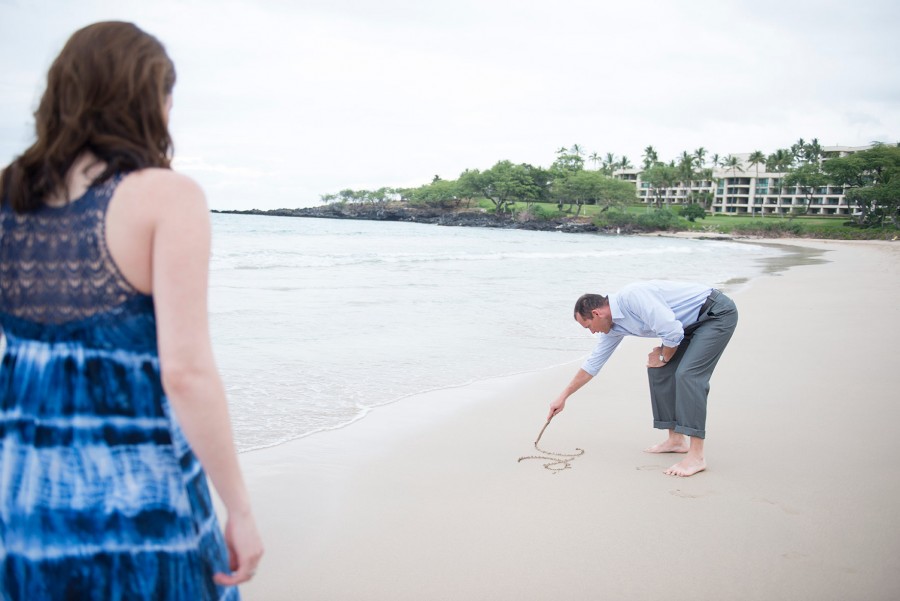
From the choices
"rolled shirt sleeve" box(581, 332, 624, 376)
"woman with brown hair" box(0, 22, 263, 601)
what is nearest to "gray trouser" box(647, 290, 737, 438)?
"rolled shirt sleeve" box(581, 332, 624, 376)

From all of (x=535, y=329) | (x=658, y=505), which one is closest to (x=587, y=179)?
(x=535, y=329)

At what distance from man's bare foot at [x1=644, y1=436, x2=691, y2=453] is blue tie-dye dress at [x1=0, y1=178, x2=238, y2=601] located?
411 centimetres

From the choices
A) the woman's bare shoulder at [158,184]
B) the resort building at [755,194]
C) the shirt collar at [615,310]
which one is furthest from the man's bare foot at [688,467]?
the resort building at [755,194]

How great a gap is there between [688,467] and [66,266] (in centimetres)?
409

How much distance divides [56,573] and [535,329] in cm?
939

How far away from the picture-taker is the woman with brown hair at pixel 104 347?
130 centimetres

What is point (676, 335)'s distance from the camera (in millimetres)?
4496

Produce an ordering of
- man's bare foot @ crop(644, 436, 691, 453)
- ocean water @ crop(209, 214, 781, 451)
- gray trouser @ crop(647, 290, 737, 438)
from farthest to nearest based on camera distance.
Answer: ocean water @ crop(209, 214, 781, 451), man's bare foot @ crop(644, 436, 691, 453), gray trouser @ crop(647, 290, 737, 438)

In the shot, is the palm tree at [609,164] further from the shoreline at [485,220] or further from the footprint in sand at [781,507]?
the footprint in sand at [781,507]

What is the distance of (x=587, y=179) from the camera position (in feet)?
343

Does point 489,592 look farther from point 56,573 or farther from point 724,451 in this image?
point 724,451

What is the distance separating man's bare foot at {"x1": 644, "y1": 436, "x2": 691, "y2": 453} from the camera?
16.1 ft

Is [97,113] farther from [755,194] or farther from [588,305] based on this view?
[755,194]

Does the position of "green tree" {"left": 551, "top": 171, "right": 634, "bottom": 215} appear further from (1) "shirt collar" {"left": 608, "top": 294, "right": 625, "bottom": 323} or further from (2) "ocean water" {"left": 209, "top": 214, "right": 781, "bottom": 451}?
(1) "shirt collar" {"left": 608, "top": 294, "right": 625, "bottom": 323}
